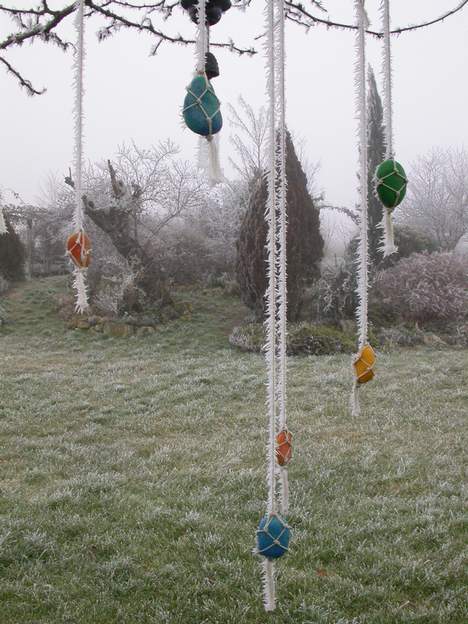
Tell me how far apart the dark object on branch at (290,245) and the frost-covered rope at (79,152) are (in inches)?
336

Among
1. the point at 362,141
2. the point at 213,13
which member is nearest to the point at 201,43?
the point at 213,13

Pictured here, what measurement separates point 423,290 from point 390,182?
932 centimetres

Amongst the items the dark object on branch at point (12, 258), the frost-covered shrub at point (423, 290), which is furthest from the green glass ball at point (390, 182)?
the dark object on branch at point (12, 258)

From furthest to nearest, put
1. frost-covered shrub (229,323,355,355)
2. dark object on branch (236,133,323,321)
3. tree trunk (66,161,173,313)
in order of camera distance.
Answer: tree trunk (66,161,173,313) < dark object on branch (236,133,323,321) < frost-covered shrub (229,323,355,355)

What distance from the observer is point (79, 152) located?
37.9 inches

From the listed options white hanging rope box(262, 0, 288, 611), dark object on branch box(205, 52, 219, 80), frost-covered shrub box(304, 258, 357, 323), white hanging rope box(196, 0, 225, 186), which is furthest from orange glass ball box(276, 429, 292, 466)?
frost-covered shrub box(304, 258, 357, 323)

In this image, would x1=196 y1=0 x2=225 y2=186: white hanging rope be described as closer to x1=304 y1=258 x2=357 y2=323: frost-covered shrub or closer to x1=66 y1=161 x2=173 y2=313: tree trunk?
x1=304 y1=258 x2=357 y2=323: frost-covered shrub

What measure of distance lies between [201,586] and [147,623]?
30 centimetres

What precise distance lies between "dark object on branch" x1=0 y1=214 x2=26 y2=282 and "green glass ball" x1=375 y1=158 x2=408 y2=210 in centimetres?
1325

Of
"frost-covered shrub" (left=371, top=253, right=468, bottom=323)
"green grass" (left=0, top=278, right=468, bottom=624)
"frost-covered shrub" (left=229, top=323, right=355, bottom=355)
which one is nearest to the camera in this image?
"green grass" (left=0, top=278, right=468, bottom=624)

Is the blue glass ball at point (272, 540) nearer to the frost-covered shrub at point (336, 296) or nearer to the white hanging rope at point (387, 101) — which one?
the white hanging rope at point (387, 101)

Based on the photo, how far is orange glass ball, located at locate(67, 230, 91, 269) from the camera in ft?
2.97

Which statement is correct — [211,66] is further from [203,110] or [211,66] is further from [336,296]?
[336,296]

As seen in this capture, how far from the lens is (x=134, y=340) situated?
9.79 metres
